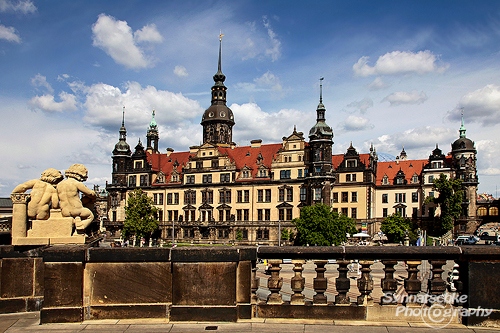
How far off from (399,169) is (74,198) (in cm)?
7184

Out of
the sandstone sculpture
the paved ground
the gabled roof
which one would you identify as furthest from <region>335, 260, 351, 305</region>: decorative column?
the gabled roof

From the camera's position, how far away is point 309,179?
63750 millimetres

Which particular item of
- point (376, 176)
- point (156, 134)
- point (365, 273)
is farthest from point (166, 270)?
point (156, 134)

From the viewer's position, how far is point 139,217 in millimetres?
69062

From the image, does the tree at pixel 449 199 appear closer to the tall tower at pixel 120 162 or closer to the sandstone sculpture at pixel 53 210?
the tall tower at pixel 120 162

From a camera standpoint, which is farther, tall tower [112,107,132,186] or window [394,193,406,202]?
tall tower [112,107,132,186]

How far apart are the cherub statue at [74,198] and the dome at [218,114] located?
75600 millimetres

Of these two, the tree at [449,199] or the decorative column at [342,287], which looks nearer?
Answer: the decorative column at [342,287]

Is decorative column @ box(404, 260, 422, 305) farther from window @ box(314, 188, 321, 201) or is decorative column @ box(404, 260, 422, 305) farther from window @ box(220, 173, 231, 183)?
window @ box(220, 173, 231, 183)

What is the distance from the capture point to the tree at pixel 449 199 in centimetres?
6700

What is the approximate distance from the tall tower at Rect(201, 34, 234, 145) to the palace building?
312 inches

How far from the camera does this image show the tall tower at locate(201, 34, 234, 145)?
276 feet

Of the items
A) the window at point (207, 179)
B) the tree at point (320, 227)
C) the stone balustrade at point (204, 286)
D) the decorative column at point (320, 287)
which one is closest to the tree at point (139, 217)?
the window at point (207, 179)

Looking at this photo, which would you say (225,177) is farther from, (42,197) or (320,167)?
(42,197)
